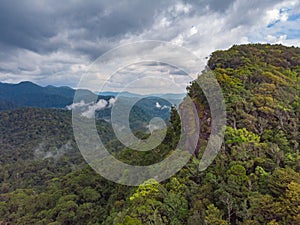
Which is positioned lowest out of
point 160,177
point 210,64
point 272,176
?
point 160,177

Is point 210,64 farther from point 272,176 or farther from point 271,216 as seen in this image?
point 271,216

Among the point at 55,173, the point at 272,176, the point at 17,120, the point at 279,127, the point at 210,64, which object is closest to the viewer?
the point at 272,176

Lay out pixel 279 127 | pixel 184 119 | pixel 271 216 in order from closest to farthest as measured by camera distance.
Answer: pixel 271 216 < pixel 279 127 < pixel 184 119

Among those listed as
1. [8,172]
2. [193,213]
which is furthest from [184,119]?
[8,172]

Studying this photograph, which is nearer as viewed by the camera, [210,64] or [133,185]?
[133,185]

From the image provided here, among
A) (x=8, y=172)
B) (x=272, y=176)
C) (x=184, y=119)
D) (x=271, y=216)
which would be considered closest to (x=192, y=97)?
(x=184, y=119)

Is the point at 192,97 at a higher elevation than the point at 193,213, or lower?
higher
